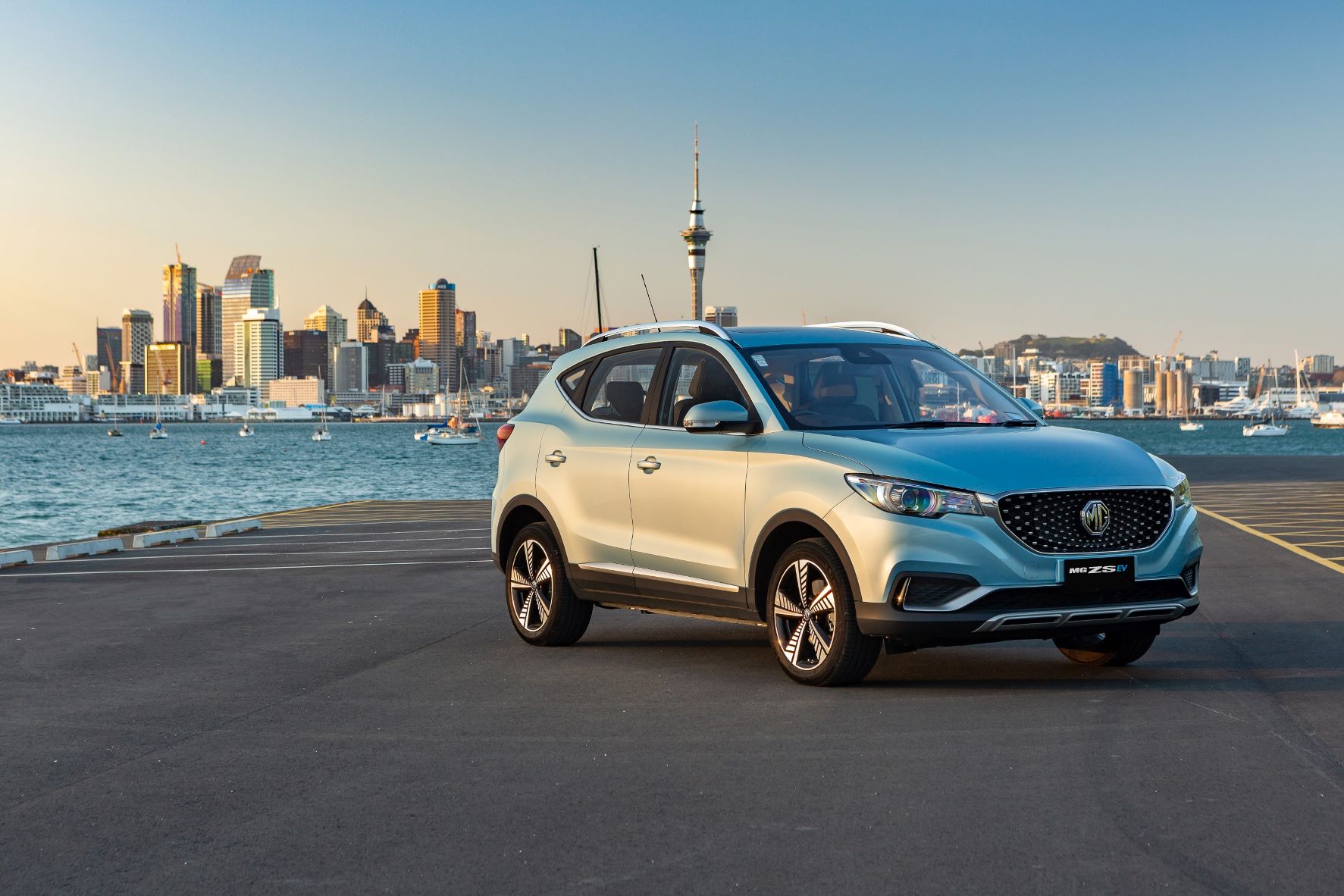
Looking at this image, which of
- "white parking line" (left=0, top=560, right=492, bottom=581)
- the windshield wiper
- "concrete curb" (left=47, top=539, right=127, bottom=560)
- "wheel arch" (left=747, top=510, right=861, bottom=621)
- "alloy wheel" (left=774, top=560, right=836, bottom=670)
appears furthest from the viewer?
"concrete curb" (left=47, top=539, right=127, bottom=560)

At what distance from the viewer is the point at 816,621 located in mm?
8055

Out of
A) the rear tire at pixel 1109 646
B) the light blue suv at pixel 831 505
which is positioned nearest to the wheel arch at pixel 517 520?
the light blue suv at pixel 831 505

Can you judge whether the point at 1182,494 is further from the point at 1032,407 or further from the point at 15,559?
the point at 15,559

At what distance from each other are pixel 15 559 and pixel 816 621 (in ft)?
43.1

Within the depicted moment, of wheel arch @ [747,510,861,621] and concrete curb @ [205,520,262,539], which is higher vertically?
wheel arch @ [747,510,861,621]

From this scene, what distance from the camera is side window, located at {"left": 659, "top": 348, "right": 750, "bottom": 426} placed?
891 centimetres

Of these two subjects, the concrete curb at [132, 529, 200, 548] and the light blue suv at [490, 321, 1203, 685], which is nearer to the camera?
the light blue suv at [490, 321, 1203, 685]

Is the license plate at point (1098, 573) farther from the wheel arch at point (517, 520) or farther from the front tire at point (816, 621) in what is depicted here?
the wheel arch at point (517, 520)

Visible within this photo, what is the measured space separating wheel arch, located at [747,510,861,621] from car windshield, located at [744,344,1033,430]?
23.7 inches

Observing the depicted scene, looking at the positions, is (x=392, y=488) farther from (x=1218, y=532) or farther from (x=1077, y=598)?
(x=1077, y=598)

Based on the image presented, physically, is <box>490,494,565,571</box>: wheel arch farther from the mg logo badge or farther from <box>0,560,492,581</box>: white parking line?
<box>0,560,492,581</box>: white parking line

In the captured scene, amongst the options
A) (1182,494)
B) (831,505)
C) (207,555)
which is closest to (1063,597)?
(1182,494)

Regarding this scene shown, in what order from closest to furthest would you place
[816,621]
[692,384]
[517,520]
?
[816,621], [692,384], [517,520]

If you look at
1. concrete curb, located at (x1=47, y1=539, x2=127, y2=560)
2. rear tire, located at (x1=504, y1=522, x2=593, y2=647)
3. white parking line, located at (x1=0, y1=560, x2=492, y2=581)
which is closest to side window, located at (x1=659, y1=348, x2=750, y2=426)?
rear tire, located at (x1=504, y1=522, x2=593, y2=647)
